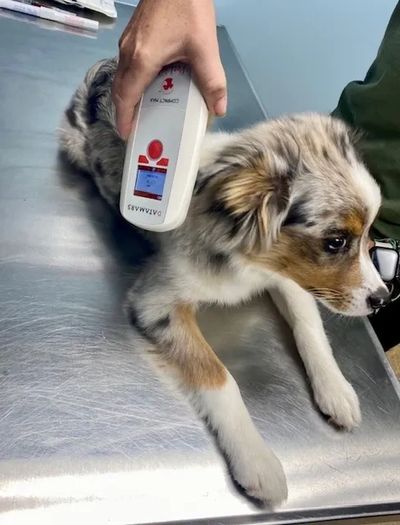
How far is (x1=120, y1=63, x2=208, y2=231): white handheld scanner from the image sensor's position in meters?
1.09

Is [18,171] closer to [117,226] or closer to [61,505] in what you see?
[117,226]

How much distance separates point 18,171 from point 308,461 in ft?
2.95

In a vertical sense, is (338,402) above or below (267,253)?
below

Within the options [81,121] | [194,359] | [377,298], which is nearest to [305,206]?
[377,298]

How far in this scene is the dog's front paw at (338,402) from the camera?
3.75 feet

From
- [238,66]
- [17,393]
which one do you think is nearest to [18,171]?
[17,393]

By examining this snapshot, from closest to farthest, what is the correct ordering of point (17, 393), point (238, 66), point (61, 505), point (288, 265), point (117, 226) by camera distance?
point (61, 505)
point (17, 393)
point (288, 265)
point (117, 226)
point (238, 66)

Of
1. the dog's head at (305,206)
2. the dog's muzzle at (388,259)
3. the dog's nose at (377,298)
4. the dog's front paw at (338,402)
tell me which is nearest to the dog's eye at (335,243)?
the dog's head at (305,206)

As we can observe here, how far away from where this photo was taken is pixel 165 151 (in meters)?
1.11

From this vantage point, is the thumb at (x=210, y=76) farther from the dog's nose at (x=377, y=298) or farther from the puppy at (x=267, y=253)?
the dog's nose at (x=377, y=298)

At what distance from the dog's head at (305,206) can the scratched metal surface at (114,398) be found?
16 cm

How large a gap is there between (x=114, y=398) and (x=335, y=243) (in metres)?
0.50

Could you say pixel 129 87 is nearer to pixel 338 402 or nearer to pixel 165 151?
pixel 165 151

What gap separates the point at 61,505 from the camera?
89cm
